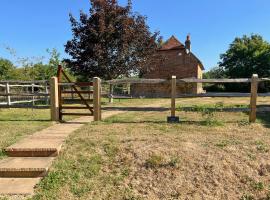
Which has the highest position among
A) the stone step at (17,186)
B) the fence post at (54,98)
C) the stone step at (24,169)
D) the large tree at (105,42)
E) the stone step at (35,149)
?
the large tree at (105,42)

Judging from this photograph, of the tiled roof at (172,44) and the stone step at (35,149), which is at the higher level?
the tiled roof at (172,44)

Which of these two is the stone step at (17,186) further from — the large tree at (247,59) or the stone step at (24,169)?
the large tree at (247,59)

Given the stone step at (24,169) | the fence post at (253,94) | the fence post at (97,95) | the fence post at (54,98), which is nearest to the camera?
the stone step at (24,169)

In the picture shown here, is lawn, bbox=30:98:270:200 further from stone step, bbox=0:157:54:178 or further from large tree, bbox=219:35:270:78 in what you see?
large tree, bbox=219:35:270:78

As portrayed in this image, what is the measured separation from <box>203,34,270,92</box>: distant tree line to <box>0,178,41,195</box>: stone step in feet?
118

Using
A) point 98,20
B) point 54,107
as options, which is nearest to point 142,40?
point 98,20

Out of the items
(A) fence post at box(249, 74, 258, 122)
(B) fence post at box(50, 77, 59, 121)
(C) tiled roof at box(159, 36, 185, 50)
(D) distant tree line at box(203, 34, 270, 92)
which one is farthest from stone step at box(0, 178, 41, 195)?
(D) distant tree line at box(203, 34, 270, 92)

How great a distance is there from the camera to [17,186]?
16.6 feet

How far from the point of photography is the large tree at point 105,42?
18141 mm

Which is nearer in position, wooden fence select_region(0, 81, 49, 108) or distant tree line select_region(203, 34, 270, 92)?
wooden fence select_region(0, 81, 49, 108)

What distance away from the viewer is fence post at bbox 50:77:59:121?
9414 millimetres

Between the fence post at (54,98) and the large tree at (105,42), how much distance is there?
8.49 metres

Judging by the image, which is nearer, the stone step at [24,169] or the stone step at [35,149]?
the stone step at [24,169]

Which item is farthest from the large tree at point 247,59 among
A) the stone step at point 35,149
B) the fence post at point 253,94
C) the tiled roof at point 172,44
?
the stone step at point 35,149
